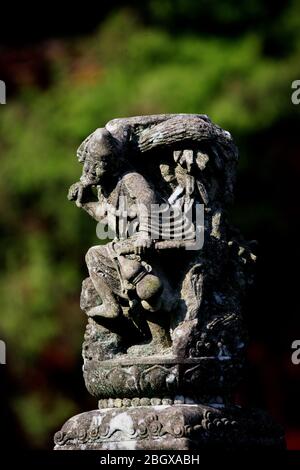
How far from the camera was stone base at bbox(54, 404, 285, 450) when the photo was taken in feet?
25.1

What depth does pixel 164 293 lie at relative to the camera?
793cm

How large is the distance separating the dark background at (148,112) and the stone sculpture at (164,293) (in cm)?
758

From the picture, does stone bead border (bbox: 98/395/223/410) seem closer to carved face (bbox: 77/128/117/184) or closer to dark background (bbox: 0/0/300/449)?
carved face (bbox: 77/128/117/184)

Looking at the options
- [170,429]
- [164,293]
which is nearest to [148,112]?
[164,293]

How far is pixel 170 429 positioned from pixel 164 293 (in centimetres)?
80

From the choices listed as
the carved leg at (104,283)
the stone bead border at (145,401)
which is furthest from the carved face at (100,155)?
the stone bead border at (145,401)

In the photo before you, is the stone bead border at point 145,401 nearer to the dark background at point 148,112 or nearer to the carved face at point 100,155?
the carved face at point 100,155

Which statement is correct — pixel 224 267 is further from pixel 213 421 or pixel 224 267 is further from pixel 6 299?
pixel 6 299

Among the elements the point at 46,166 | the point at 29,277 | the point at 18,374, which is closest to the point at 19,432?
the point at 18,374

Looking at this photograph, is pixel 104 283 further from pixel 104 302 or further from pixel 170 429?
pixel 170 429

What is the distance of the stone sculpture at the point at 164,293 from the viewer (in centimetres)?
782

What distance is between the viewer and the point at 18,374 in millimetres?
17031

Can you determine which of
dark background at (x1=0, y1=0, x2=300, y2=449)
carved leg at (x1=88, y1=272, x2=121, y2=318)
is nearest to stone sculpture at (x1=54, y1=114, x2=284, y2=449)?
carved leg at (x1=88, y1=272, x2=121, y2=318)

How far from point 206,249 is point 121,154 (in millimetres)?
779
